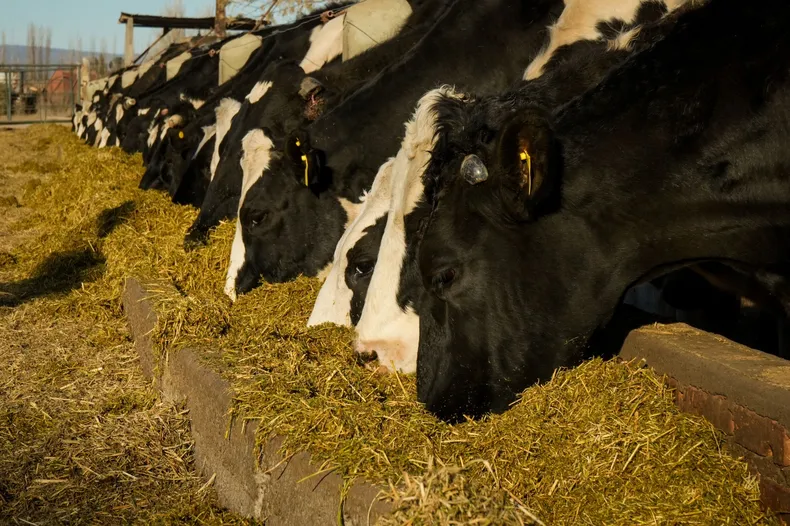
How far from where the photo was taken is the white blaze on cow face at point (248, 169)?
244 inches

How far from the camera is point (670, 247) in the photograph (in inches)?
124

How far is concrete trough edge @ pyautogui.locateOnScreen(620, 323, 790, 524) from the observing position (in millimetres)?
2736

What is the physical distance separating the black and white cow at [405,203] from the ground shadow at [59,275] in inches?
131

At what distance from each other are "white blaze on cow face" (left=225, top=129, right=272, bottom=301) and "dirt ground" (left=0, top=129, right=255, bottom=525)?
2.76ft

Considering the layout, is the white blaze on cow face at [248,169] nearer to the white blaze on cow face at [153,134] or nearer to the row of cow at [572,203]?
the row of cow at [572,203]

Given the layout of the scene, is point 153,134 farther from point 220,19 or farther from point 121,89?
point 121,89

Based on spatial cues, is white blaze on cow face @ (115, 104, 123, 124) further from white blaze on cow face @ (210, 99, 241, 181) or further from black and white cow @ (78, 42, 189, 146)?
white blaze on cow face @ (210, 99, 241, 181)

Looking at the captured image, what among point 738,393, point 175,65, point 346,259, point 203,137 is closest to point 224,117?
point 203,137

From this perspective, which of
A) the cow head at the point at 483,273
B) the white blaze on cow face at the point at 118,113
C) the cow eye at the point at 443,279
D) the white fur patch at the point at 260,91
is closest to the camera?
the cow head at the point at 483,273

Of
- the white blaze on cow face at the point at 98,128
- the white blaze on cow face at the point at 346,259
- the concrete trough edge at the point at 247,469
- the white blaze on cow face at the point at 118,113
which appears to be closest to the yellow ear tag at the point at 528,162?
the concrete trough edge at the point at 247,469

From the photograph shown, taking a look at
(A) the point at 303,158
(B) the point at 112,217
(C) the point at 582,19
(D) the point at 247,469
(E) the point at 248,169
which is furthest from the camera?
(B) the point at 112,217

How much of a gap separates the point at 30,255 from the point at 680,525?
7.26 metres

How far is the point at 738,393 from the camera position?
2904mm

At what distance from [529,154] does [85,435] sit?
2.73 m
